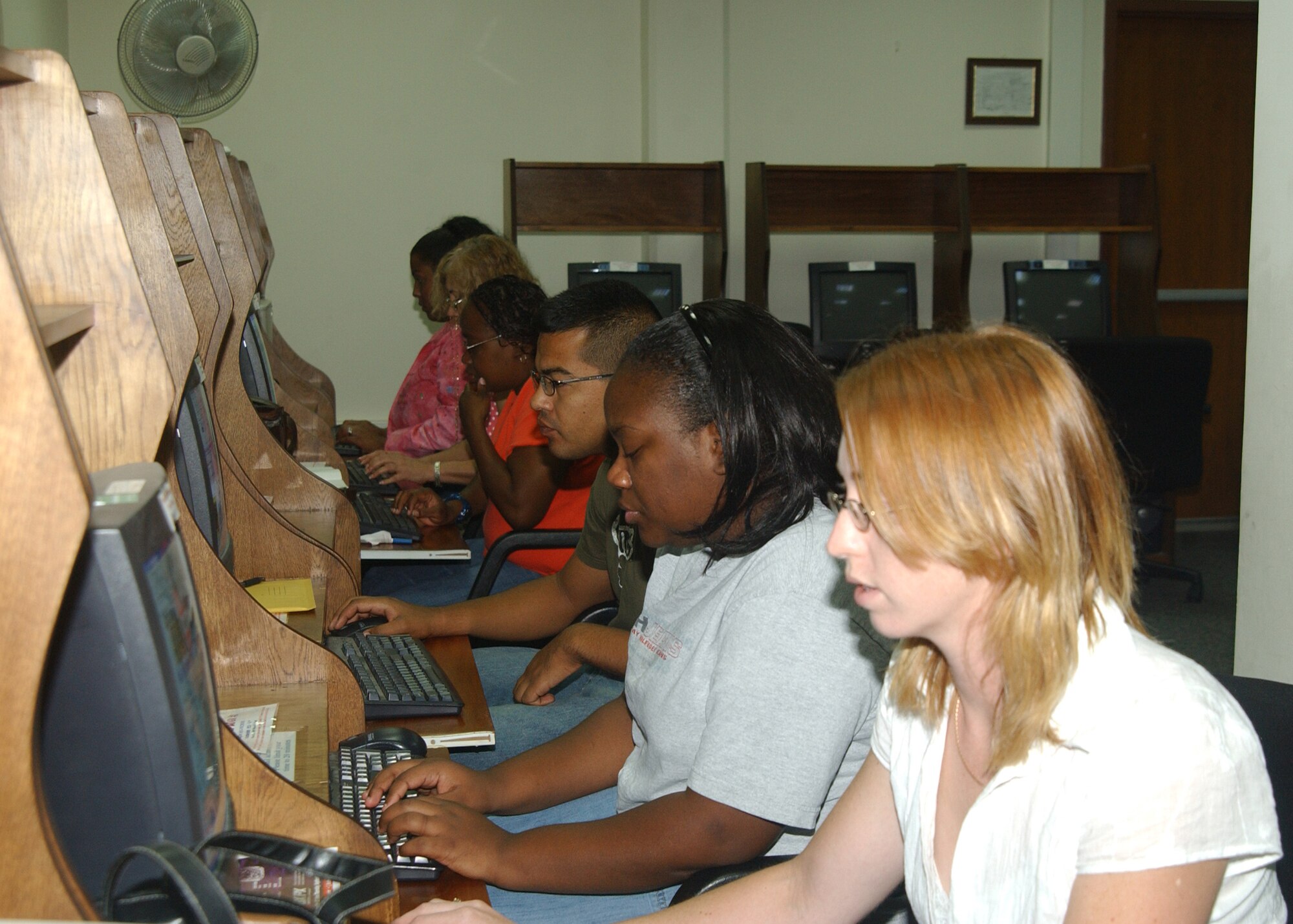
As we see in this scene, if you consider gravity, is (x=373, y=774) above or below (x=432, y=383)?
below

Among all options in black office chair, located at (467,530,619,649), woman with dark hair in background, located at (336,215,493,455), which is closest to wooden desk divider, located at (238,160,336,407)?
woman with dark hair in background, located at (336,215,493,455)

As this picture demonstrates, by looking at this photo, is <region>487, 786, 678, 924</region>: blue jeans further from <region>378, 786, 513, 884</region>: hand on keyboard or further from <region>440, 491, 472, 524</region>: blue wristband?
<region>440, 491, 472, 524</region>: blue wristband

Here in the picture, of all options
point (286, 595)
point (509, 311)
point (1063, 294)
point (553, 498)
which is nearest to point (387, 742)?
point (286, 595)

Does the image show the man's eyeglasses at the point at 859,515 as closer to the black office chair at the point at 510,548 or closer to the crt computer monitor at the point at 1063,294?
the black office chair at the point at 510,548

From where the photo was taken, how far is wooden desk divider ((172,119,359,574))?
7.07 ft

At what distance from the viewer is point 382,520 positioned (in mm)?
2629

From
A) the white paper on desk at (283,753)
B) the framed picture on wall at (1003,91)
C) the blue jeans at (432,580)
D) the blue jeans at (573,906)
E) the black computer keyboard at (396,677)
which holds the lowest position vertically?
the blue jeans at (432,580)

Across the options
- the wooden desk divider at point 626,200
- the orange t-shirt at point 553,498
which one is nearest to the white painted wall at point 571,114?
the wooden desk divider at point 626,200

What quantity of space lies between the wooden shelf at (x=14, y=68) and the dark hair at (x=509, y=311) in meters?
1.75

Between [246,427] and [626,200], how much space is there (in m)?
3.12

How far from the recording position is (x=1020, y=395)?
83 centimetres

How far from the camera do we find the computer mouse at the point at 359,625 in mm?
1812

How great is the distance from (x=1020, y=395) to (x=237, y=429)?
1.71 meters

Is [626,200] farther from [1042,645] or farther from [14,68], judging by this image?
[1042,645]
